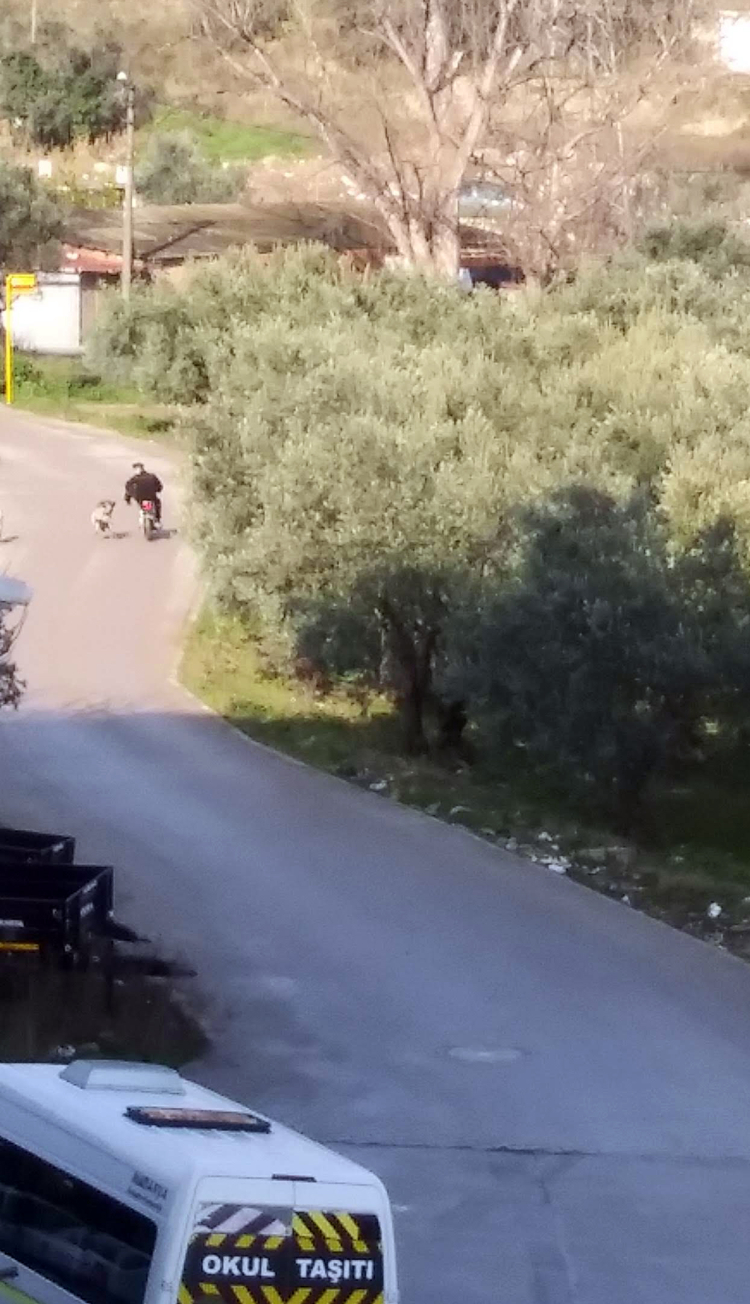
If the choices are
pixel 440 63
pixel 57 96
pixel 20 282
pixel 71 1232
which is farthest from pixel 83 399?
pixel 71 1232

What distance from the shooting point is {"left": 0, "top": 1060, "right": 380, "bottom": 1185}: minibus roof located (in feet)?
19.5

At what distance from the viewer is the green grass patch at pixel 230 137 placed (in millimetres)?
72625

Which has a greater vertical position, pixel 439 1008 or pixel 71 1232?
pixel 71 1232

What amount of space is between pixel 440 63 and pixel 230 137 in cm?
4233

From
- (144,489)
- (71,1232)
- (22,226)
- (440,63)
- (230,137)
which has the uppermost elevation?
(230,137)

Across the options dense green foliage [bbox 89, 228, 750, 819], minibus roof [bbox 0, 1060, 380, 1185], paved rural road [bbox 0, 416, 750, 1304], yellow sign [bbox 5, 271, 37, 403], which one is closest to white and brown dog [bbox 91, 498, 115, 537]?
dense green foliage [bbox 89, 228, 750, 819]

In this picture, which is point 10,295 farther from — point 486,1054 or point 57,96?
point 57,96

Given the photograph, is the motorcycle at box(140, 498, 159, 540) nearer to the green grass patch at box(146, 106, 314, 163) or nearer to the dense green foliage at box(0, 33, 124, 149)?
the green grass patch at box(146, 106, 314, 163)

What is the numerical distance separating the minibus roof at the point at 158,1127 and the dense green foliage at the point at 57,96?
6710 centimetres

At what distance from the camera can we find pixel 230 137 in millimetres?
75125

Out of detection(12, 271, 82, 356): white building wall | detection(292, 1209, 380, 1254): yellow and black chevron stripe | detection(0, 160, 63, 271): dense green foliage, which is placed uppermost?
detection(0, 160, 63, 271): dense green foliage

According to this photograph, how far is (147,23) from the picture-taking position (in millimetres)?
83000

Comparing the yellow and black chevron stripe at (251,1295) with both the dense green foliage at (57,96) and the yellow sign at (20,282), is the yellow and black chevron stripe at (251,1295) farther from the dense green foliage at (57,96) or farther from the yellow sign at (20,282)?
the dense green foliage at (57,96)

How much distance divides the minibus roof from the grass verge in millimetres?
7706
